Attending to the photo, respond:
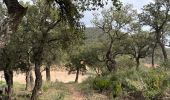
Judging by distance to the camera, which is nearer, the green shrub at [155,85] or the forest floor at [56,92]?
the green shrub at [155,85]

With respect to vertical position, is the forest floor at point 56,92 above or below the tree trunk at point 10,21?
below

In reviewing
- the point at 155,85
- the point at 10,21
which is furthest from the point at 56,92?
the point at 10,21

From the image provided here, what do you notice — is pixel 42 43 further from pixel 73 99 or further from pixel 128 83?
pixel 128 83

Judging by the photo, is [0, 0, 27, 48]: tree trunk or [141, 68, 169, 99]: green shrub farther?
[141, 68, 169, 99]: green shrub

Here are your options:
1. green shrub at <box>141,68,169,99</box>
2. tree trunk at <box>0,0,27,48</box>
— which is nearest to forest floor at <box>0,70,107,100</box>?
green shrub at <box>141,68,169,99</box>

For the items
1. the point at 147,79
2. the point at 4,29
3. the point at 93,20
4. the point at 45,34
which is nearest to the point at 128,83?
the point at 147,79

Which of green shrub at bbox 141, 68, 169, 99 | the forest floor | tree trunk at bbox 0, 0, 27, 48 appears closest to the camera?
tree trunk at bbox 0, 0, 27, 48

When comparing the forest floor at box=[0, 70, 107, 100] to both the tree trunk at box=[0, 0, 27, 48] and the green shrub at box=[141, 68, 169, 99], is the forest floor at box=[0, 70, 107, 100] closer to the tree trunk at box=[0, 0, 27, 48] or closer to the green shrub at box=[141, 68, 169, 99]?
the green shrub at box=[141, 68, 169, 99]

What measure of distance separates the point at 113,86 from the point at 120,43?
30725 millimetres

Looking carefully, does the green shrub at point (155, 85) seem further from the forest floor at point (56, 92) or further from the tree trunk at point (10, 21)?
the tree trunk at point (10, 21)

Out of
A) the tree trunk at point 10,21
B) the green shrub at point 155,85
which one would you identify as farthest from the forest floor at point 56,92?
the tree trunk at point 10,21

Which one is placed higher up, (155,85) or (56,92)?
(155,85)

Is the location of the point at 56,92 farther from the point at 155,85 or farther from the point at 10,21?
the point at 10,21

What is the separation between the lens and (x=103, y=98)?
24672 mm
